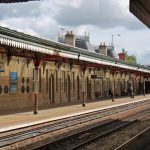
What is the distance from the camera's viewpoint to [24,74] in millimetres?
33094

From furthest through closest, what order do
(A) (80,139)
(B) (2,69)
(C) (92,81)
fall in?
1. (C) (92,81)
2. (B) (2,69)
3. (A) (80,139)

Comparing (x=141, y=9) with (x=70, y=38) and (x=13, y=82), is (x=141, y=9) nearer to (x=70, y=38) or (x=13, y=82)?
(x=13, y=82)

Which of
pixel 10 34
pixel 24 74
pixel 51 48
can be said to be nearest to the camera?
pixel 10 34

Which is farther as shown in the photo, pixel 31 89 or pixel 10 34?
pixel 31 89

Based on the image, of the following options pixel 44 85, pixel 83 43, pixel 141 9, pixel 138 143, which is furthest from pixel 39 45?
pixel 83 43

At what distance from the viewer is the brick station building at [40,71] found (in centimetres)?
2537

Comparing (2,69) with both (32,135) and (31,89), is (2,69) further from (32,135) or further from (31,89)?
(32,135)

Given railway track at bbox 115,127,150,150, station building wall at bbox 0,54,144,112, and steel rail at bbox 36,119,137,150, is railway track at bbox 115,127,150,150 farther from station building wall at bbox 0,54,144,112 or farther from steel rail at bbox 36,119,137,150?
station building wall at bbox 0,54,144,112

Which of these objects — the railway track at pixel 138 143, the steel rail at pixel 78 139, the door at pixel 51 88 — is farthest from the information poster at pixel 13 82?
the railway track at pixel 138 143

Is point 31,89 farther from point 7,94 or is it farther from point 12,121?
point 12,121

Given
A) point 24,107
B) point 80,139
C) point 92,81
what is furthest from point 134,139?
point 92,81

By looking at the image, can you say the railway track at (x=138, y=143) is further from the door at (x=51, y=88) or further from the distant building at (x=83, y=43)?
the distant building at (x=83, y=43)

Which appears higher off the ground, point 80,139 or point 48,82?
point 48,82

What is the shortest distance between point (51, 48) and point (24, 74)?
667 cm
